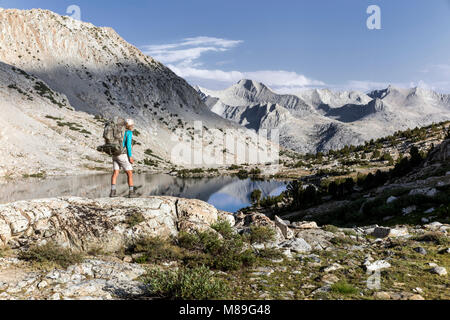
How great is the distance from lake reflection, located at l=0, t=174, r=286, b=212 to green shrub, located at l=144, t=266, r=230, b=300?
33891 millimetres

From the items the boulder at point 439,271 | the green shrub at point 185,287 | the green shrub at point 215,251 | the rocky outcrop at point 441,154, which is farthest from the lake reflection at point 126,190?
the boulder at point 439,271

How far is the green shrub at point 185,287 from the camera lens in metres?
6.54

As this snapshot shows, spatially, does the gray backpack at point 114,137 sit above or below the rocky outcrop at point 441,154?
below

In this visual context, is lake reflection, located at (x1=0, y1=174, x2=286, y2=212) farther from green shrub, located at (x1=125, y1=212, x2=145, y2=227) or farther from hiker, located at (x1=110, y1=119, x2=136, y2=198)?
green shrub, located at (x1=125, y1=212, x2=145, y2=227)

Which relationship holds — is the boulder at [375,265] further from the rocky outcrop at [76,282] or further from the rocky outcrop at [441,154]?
the rocky outcrop at [441,154]

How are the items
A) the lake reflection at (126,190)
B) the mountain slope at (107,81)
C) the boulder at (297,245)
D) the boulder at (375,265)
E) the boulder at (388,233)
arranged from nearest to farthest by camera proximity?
the boulder at (375,265) → the boulder at (297,245) → the boulder at (388,233) → the lake reflection at (126,190) → the mountain slope at (107,81)

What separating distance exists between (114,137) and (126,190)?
40.2m

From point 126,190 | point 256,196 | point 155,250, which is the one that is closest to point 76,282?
point 155,250

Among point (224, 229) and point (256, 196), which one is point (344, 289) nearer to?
point (224, 229)

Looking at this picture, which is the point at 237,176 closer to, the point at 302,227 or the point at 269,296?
the point at 302,227

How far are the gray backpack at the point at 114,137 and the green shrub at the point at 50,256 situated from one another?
193 inches

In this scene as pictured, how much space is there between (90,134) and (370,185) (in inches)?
3098

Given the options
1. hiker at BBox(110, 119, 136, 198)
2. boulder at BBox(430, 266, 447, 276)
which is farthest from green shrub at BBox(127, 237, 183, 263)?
boulder at BBox(430, 266, 447, 276)
